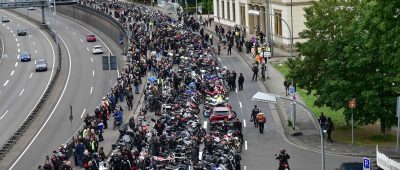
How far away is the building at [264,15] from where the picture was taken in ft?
279

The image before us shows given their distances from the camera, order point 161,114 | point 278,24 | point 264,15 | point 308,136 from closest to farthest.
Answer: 1. point 308,136
2. point 161,114
3. point 278,24
4. point 264,15

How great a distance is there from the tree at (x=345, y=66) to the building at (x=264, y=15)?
24.6m

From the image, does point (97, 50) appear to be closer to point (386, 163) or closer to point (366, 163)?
point (386, 163)

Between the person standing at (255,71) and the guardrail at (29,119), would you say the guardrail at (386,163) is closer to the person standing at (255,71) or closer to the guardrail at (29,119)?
the guardrail at (29,119)

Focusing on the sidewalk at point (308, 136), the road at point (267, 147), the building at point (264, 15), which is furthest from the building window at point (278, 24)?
the road at point (267, 147)

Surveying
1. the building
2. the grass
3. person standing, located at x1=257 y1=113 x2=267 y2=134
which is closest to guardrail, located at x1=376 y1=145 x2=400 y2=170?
the grass

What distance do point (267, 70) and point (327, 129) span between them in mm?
23846

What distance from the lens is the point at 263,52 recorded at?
230 ft

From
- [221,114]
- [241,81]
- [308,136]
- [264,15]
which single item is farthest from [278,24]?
[308,136]

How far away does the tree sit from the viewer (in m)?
44.1

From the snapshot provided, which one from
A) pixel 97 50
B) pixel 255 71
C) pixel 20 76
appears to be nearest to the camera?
pixel 255 71

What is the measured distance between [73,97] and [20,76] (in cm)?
1841

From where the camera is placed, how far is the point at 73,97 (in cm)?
7331

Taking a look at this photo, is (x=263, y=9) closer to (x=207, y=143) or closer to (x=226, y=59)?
(x=226, y=59)
